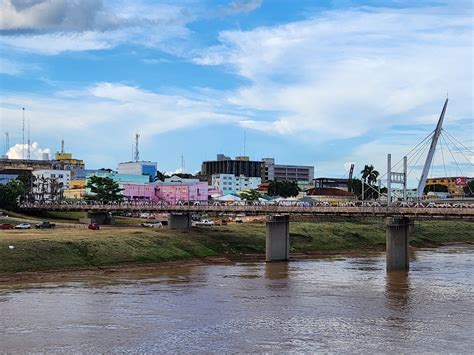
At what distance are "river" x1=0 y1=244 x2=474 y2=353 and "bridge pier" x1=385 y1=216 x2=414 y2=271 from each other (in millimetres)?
6166

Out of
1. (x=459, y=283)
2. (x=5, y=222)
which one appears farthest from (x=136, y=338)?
(x=5, y=222)

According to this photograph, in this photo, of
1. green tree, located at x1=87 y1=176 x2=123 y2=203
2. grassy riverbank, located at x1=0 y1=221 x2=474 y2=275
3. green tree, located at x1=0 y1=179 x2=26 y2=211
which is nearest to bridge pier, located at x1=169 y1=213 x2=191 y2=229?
grassy riverbank, located at x1=0 y1=221 x2=474 y2=275

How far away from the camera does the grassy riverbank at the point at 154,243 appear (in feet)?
282

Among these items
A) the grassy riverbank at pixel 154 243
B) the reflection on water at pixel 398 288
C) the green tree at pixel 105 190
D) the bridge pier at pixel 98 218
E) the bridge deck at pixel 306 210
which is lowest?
the reflection on water at pixel 398 288

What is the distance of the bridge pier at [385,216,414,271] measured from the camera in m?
96.4

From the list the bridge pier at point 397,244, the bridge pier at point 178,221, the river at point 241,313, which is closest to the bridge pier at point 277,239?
the river at point 241,313

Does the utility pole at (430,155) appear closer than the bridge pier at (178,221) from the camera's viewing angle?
No

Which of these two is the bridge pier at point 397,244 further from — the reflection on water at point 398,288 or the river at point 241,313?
the river at point 241,313

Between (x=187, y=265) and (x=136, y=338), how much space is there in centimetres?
5190

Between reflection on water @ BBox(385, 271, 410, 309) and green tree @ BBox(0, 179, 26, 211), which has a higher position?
green tree @ BBox(0, 179, 26, 211)

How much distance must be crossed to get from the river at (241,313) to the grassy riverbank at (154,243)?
685cm

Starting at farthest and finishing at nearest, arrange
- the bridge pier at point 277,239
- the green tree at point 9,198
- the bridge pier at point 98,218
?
the green tree at point 9,198
the bridge pier at point 98,218
the bridge pier at point 277,239

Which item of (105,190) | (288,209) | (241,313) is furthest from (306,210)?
(105,190)

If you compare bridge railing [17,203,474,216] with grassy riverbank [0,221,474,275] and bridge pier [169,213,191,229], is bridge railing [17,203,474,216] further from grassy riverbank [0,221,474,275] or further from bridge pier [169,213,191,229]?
grassy riverbank [0,221,474,275]
